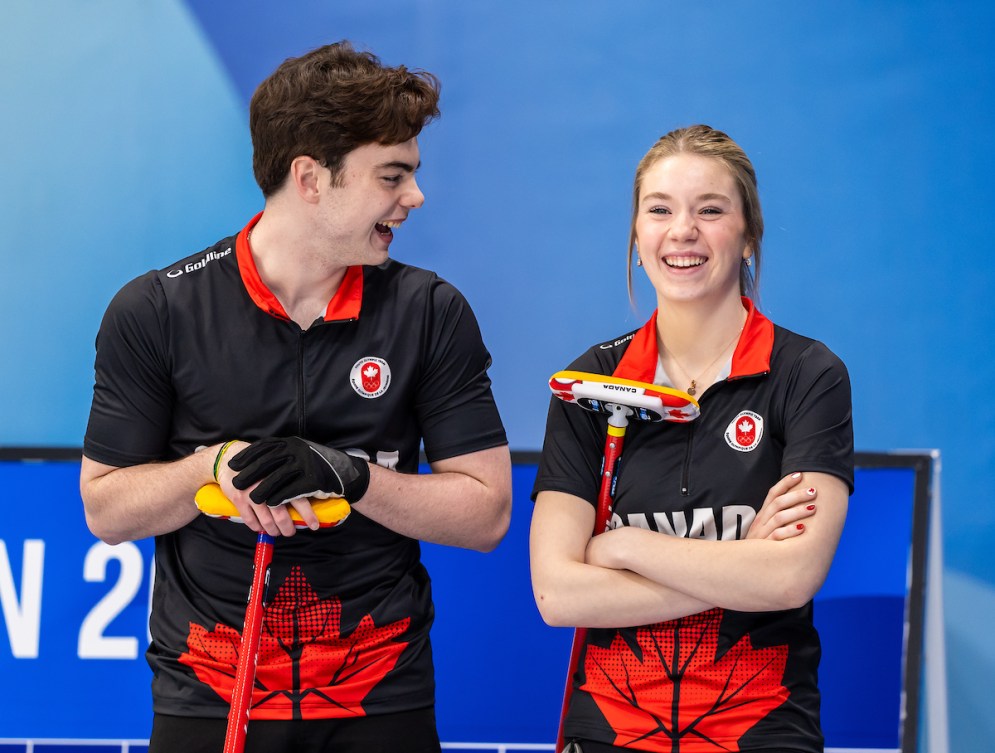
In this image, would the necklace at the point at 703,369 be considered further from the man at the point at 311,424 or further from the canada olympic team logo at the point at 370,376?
the canada olympic team logo at the point at 370,376

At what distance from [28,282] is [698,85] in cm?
188

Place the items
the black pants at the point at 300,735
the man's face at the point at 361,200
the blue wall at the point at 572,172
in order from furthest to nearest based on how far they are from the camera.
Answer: the blue wall at the point at 572,172, the man's face at the point at 361,200, the black pants at the point at 300,735

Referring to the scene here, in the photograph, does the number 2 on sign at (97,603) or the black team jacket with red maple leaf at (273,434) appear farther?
the number 2 on sign at (97,603)

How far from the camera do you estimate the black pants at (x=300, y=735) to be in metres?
1.86

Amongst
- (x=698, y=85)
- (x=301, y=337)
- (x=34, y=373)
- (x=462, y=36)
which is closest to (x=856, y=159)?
(x=698, y=85)

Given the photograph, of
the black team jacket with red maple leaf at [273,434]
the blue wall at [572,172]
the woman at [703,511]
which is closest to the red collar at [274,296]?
the black team jacket with red maple leaf at [273,434]

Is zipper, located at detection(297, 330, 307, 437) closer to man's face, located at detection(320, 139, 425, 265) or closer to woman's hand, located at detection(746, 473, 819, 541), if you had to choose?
man's face, located at detection(320, 139, 425, 265)

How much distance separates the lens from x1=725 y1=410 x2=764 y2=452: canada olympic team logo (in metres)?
1.88

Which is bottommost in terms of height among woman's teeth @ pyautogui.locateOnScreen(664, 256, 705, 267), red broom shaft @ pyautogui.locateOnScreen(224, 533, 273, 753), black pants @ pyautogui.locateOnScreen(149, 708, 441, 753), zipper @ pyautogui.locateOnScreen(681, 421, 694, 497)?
black pants @ pyautogui.locateOnScreen(149, 708, 441, 753)

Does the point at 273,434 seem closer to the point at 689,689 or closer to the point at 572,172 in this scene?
the point at 689,689

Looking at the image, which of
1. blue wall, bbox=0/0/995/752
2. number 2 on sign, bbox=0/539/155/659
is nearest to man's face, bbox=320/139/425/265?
blue wall, bbox=0/0/995/752

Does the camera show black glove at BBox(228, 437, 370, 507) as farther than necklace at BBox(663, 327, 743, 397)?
No

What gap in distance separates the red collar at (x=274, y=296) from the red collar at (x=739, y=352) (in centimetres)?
46

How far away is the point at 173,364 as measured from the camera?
1.92 metres
